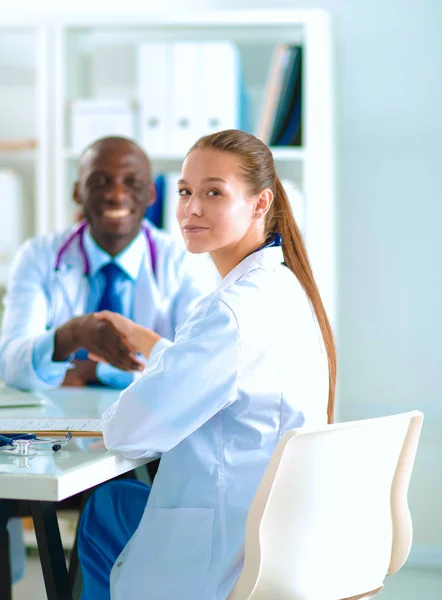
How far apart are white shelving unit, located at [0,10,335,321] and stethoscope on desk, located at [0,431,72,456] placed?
5.33 feet

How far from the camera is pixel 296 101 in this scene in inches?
110

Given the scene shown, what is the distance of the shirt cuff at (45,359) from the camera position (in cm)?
189

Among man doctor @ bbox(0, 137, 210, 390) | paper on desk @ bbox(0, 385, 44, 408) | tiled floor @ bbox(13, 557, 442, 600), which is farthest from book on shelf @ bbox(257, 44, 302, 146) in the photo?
tiled floor @ bbox(13, 557, 442, 600)

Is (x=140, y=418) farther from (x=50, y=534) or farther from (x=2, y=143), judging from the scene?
(x=2, y=143)

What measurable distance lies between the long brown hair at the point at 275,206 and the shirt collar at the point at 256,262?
7cm

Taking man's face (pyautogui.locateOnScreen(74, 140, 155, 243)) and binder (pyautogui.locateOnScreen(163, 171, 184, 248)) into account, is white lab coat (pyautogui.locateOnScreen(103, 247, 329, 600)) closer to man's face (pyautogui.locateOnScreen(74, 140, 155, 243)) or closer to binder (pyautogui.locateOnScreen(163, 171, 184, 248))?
man's face (pyautogui.locateOnScreen(74, 140, 155, 243))

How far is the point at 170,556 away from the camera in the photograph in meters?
1.17

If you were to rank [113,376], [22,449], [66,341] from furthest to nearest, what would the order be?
[113,376] → [66,341] → [22,449]

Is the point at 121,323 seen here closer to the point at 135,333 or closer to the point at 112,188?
the point at 135,333

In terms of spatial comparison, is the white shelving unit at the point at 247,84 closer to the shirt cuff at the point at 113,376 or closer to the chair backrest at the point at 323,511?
the shirt cuff at the point at 113,376

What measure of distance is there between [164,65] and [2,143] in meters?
0.64

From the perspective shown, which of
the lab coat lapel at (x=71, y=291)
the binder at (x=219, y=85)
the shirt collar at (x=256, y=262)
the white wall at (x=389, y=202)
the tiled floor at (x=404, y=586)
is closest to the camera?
the shirt collar at (x=256, y=262)

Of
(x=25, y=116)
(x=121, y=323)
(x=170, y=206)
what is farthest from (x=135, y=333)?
(x=25, y=116)

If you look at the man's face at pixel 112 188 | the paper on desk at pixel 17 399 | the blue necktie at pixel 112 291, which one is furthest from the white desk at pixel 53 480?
the man's face at pixel 112 188
